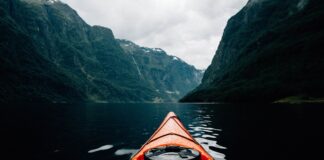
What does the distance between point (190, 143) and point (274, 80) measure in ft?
633

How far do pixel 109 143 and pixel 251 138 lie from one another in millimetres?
14250

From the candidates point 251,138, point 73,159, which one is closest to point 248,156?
point 251,138

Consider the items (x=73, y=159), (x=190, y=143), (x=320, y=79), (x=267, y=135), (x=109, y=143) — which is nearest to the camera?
(x=190, y=143)

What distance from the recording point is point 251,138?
1004 inches

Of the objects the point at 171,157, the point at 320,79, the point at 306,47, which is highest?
the point at 306,47

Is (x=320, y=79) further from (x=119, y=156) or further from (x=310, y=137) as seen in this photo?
(x=119, y=156)

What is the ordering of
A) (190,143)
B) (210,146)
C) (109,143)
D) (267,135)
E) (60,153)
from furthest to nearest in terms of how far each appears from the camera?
(267,135) < (109,143) < (210,146) < (60,153) < (190,143)

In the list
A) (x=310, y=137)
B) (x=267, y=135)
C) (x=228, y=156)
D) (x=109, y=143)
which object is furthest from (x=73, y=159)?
(x=310, y=137)

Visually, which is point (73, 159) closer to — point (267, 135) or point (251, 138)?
point (251, 138)

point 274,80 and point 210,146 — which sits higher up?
point 274,80

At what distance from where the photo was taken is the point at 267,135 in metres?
27.0

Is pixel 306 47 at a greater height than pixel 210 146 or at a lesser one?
greater

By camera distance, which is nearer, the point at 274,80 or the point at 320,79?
the point at 320,79

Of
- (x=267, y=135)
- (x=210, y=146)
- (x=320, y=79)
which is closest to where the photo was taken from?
(x=210, y=146)
